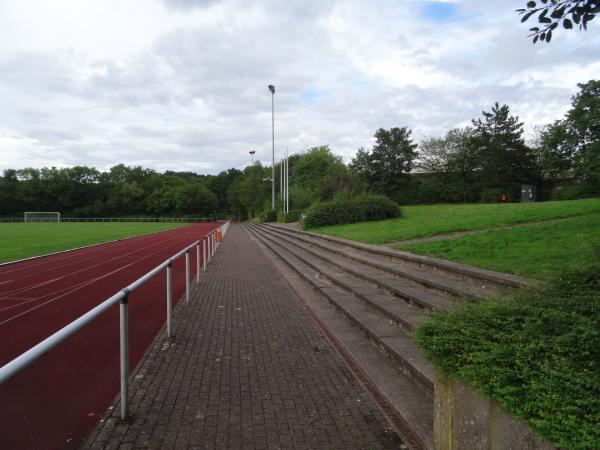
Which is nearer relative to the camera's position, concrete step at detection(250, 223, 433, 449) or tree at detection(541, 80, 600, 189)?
concrete step at detection(250, 223, 433, 449)

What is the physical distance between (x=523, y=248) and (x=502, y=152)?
49261 mm

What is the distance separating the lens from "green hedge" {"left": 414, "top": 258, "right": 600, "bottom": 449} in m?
1.81

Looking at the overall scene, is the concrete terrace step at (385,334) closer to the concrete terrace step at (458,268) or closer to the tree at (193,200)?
the concrete terrace step at (458,268)

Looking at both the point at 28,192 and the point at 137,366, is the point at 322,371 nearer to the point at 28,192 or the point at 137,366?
the point at 137,366

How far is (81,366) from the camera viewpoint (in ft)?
15.8

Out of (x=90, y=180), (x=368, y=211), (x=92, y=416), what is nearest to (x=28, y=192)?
(x=90, y=180)

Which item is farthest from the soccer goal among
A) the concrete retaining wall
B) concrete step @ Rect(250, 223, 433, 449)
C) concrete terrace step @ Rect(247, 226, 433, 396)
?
the concrete retaining wall

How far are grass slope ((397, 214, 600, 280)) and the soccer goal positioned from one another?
288 ft

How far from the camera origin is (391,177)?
6000 centimetres

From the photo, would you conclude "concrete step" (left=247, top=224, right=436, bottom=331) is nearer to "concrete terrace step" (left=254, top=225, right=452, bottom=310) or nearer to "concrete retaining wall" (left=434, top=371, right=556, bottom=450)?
"concrete terrace step" (left=254, top=225, right=452, bottom=310)

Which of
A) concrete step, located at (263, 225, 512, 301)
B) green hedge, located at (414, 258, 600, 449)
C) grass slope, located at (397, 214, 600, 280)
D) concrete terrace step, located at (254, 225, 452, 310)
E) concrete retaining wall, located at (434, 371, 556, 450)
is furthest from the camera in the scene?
grass slope, located at (397, 214, 600, 280)

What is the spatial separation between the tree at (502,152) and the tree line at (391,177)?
117mm

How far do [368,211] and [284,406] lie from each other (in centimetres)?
1935

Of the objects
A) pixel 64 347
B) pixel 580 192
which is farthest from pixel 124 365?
pixel 580 192
